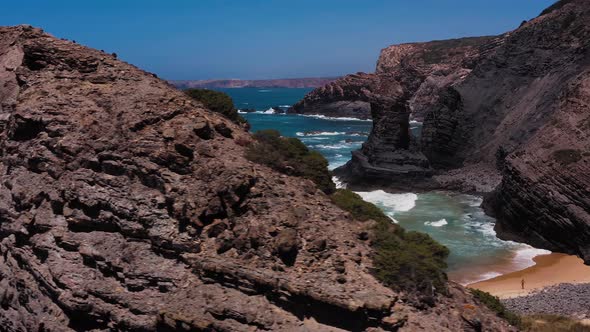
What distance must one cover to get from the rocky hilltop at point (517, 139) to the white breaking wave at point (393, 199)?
158cm

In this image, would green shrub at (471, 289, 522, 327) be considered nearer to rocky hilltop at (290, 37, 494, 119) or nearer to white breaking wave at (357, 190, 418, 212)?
white breaking wave at (357, 190, 418, 212)

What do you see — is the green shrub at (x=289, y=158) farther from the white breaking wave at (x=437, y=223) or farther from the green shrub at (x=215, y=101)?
the white breaking wave at (x=437, y=223)

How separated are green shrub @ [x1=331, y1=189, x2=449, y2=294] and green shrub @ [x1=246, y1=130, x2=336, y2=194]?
0.75 metres

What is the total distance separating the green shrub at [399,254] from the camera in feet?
44.3

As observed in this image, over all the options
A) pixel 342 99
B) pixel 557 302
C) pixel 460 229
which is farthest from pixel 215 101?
pixel 342 99

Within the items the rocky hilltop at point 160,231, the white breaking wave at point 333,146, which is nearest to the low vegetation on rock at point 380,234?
the rocky hilltop at point 160,231

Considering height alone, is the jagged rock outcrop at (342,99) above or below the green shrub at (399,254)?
above

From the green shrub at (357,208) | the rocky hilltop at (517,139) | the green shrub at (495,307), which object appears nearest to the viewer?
the green shrub at (495,307)

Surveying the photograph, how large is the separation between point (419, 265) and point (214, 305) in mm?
5576

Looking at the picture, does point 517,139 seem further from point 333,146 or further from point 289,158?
point 289,158

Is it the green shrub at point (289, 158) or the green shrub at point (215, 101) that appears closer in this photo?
the green shrub at point (289, 158)

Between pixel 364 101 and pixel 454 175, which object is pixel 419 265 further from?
pixel 364 101

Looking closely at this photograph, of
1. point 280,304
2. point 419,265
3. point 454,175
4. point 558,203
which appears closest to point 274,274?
point 280,304

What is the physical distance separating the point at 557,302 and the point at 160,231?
680 inches
